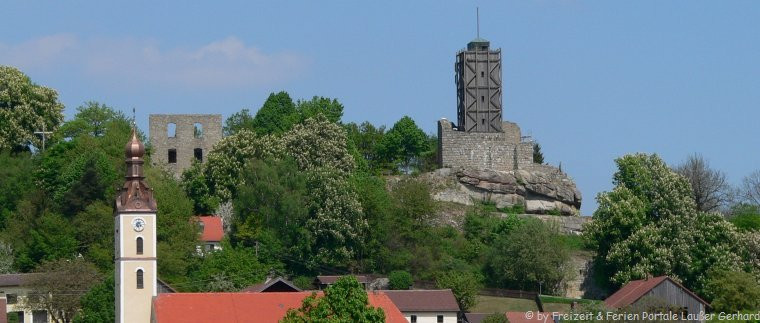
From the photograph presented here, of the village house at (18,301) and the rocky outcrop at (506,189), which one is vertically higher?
the rocky outcrop at (506,189)

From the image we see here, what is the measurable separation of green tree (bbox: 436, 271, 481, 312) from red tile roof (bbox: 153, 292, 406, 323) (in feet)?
30.3

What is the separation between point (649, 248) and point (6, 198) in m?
30.3

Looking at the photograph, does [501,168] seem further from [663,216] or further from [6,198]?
[6,198]

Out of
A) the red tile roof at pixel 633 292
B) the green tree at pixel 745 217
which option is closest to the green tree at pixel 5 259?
the red tile roof at pixel 633 292

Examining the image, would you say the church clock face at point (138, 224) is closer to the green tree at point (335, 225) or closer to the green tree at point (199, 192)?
the green tree at point (335, 225)

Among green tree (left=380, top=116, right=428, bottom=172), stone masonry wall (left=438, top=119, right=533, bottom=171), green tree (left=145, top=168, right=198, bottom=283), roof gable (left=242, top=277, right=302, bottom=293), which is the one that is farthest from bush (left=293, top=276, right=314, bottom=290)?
green tree (left=380, top=116, right=428, bottom=172)

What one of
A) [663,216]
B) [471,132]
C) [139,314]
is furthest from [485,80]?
[139,314]

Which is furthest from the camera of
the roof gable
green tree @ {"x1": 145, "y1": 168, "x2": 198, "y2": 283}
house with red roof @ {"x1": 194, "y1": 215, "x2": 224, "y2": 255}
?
house with red roof @ {"x1": 194, "y1": 215, "x2": 224, "y2": 255}

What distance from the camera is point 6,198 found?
99.5 metres

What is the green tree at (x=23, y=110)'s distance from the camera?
347ft

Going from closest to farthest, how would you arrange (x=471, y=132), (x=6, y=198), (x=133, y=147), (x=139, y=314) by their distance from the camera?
(x=139, y=314) → (x=133, y=147) → (x=6, y=198) → (x=471, y=132)

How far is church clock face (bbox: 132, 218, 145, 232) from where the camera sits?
8250 cm

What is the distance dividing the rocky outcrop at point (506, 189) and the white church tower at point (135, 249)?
22.9 meters

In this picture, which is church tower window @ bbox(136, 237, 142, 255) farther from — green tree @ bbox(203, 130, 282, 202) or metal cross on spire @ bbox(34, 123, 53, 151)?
metal cross on spire @ bbox(34, 123, 53, 151)
